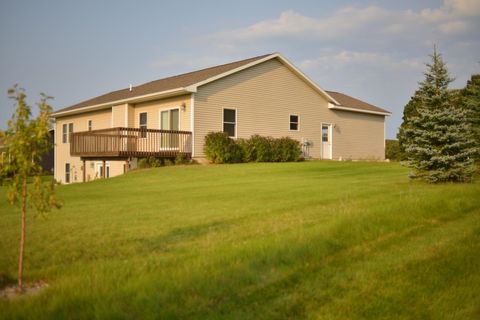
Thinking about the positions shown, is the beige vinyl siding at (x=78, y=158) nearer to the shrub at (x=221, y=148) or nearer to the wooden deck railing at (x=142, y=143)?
the wooden deck railing at (x=142, y=143)

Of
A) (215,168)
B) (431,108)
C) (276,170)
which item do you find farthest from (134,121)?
(431,108)

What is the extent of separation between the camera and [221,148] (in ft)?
74.4

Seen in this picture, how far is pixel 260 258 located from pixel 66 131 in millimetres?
30795

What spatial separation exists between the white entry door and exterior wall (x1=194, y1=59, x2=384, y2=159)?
0.90ft

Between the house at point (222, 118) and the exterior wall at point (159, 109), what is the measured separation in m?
0.05

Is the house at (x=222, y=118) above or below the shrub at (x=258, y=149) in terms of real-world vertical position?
above

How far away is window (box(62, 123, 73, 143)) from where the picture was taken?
33.9 meters

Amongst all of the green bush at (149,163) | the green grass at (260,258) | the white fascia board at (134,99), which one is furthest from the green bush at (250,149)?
the green grass at (260,258)

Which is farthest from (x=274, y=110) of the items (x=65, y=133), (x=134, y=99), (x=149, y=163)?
(x=65, y=133)

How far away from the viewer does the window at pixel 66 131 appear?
33906 mm

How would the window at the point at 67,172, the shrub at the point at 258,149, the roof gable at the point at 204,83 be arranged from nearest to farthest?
the roof gable at the point at 204,83 < the shrub at the point at 258,149 < the window at the point at 67,172

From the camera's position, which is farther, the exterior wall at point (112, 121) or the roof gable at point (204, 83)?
the exterior wall at point (112, 121)

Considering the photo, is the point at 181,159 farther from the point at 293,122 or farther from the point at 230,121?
the point at 293,122

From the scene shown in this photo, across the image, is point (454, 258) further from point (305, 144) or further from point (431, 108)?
point (305, 144)
